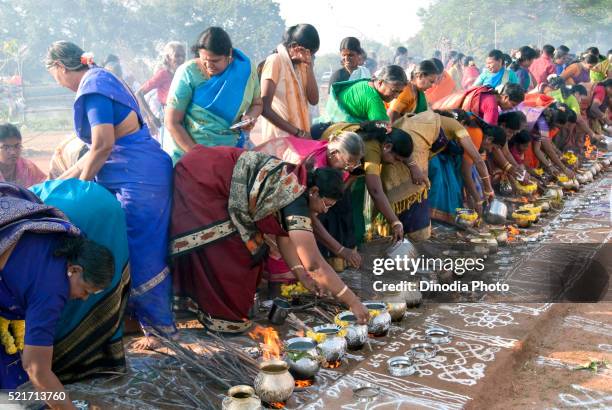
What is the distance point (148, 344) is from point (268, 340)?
28.3 inches

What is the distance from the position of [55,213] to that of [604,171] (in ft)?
32.1

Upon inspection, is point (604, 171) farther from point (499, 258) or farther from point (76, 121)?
point (76, 121)

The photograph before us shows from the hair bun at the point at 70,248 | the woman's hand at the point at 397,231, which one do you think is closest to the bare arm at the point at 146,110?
the woman's hand at the point at 397,231

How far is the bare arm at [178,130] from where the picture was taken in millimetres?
4637

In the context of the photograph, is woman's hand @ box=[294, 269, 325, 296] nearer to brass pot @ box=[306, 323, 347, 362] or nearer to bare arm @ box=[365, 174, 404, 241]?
brass pot @ box=[306, 323, 347, 362]

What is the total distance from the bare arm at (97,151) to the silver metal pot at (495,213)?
4377 mm

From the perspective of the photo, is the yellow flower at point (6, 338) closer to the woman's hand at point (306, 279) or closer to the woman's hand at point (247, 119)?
the woman's hand at point (306, 279)

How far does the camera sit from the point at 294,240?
3.72 meters

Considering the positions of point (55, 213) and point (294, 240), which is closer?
point (55, 213)

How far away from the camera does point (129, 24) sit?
2856 cm

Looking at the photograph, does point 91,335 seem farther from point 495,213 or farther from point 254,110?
point 495,213

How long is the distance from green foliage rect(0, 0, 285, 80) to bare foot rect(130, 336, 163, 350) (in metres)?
20.0

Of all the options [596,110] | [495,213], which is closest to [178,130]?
[495,213]

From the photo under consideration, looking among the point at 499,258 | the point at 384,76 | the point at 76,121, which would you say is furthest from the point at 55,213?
the point at 499,258
